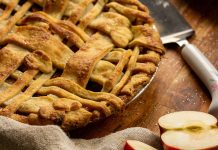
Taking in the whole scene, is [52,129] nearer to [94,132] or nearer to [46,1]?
[94,132]

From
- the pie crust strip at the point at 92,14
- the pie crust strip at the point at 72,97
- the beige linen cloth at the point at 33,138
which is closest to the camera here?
the beige linen cloth at the point at 33,138

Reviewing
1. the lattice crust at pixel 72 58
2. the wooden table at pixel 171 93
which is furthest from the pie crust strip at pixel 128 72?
→ the wooden table at pixel 171 93

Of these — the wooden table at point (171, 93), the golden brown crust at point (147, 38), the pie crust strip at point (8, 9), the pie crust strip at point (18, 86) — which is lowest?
the wooden table at point (171, 93)

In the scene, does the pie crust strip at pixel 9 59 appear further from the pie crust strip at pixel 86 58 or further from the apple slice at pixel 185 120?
the apple slice at pixel 185 120

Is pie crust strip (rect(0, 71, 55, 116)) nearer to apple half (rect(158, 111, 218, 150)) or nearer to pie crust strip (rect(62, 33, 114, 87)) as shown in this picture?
pie crust strip (rect(62, 33, 114, 87))

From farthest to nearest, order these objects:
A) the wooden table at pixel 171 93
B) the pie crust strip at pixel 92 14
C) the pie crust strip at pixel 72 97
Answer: the pie crust strip at pixel 92 14
the wooden table at pixel 171 93
the pie crust strip at pixel 72 97

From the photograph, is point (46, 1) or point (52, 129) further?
point (46, 1)

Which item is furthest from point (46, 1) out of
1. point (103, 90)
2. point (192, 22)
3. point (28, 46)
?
point (192, 22)
